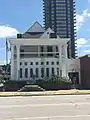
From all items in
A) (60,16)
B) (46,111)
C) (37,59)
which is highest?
(60,16)

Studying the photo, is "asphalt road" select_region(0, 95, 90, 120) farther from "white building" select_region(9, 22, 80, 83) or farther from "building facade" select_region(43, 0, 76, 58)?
"building facade" select_region(43, 0, 76, 58)

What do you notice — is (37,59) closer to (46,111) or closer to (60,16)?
(60,16)

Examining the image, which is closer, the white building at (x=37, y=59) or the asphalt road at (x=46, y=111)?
the asphalt road at (x=46, y=111)

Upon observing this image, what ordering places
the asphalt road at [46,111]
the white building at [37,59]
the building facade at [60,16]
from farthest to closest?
1. the building facade at [60,16]
2. the white building at [37,59]
3. the asphalt road at [46,111]

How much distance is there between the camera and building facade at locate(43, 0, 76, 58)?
119 meters

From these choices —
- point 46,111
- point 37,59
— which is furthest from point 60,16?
point 46,111

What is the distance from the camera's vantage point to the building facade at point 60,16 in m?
119

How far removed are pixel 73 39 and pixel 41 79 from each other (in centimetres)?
5237

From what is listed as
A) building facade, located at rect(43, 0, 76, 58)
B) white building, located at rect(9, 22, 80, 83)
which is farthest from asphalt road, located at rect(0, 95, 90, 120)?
building facade, located at rect(43, 0, 76, 58)

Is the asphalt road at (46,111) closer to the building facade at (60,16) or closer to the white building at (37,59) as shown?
→ the white building at (37,59)

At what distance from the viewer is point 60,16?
119 meters

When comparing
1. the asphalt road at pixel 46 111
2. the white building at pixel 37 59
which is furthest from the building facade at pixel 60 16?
the asphalt road at pixel 46 111

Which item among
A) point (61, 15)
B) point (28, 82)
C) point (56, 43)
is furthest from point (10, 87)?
point (61, 15)

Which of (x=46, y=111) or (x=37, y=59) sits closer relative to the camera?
(x=46, y=111)
